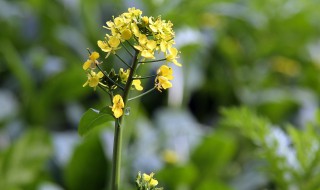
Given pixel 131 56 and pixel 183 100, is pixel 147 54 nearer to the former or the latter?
pixel 131 56

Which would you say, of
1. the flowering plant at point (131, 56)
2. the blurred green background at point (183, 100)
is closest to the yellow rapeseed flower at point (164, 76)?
the flowering plant at point (131, 56)

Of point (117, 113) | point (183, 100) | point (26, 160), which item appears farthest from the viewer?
point (183, 100)

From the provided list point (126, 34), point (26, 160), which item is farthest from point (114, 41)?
point (26, 160)

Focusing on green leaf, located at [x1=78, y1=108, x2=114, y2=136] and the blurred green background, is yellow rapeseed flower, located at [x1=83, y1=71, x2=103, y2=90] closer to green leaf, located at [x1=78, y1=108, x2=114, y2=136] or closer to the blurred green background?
green leaf, located at [x1=78, y1=108, x2=114, y2=136]

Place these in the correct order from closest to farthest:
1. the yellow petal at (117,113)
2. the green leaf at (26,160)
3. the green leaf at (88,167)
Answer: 1. the yellow petal at (117,113)
2. the green leaf at (26,160)
3. the green leaf at (88,167)

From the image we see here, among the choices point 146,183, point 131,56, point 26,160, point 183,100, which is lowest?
point 146,183

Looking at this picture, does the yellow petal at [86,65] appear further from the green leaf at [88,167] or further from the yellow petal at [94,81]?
the green leaf at [88,167]

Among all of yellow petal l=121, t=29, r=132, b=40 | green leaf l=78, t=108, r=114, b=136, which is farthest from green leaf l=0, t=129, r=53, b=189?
yellow petal l=121, t=29, r=132, b=40
